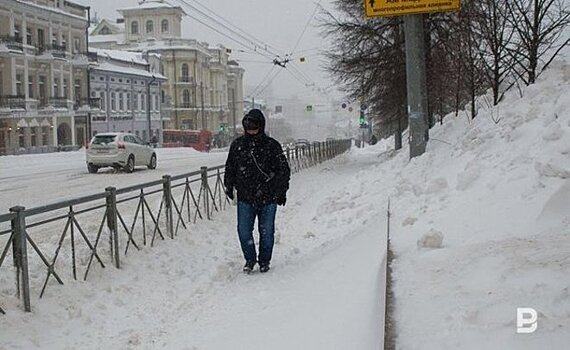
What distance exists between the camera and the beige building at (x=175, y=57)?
69750 mm

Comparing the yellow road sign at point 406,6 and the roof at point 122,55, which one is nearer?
the yellow road sign at point 406,6

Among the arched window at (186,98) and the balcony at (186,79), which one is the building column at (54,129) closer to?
the balcony at (186,79)

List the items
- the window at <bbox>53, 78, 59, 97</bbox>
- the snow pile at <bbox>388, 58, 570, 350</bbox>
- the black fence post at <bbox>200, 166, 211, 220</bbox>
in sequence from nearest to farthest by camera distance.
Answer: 1. the snow pile at <bbox>388, 58, 570, 350</bbox>
2. the black fence post at <bbox>200, 166, 211, 220</bbox>
3. the window at <bbox>53, 78, 59, 97</bbox>

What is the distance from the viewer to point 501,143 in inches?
331

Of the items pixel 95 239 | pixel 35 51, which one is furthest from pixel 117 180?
pixel 35 51

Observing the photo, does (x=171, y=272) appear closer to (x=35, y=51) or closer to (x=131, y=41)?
(x=35, y=51)

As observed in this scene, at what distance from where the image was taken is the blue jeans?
6641 millimetres

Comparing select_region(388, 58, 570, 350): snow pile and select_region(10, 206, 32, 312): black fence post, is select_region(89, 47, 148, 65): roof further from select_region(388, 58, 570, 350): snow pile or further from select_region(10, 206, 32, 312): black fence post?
select_region(10, 206, 32, 312): black fence post

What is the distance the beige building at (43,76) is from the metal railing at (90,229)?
32.3 m

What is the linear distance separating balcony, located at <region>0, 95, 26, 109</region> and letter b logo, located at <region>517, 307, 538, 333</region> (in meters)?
42.5

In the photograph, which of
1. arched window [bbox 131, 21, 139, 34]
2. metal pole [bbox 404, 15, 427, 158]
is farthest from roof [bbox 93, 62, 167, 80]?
metal pole [bbox 404, 15, 427, 158]

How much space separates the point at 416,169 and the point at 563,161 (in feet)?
17.0

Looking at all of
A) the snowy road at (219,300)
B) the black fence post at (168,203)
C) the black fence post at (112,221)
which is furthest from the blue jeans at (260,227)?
the black fence post at (168,203)

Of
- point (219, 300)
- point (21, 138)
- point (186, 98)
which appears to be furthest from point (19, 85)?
point (219, 300)
